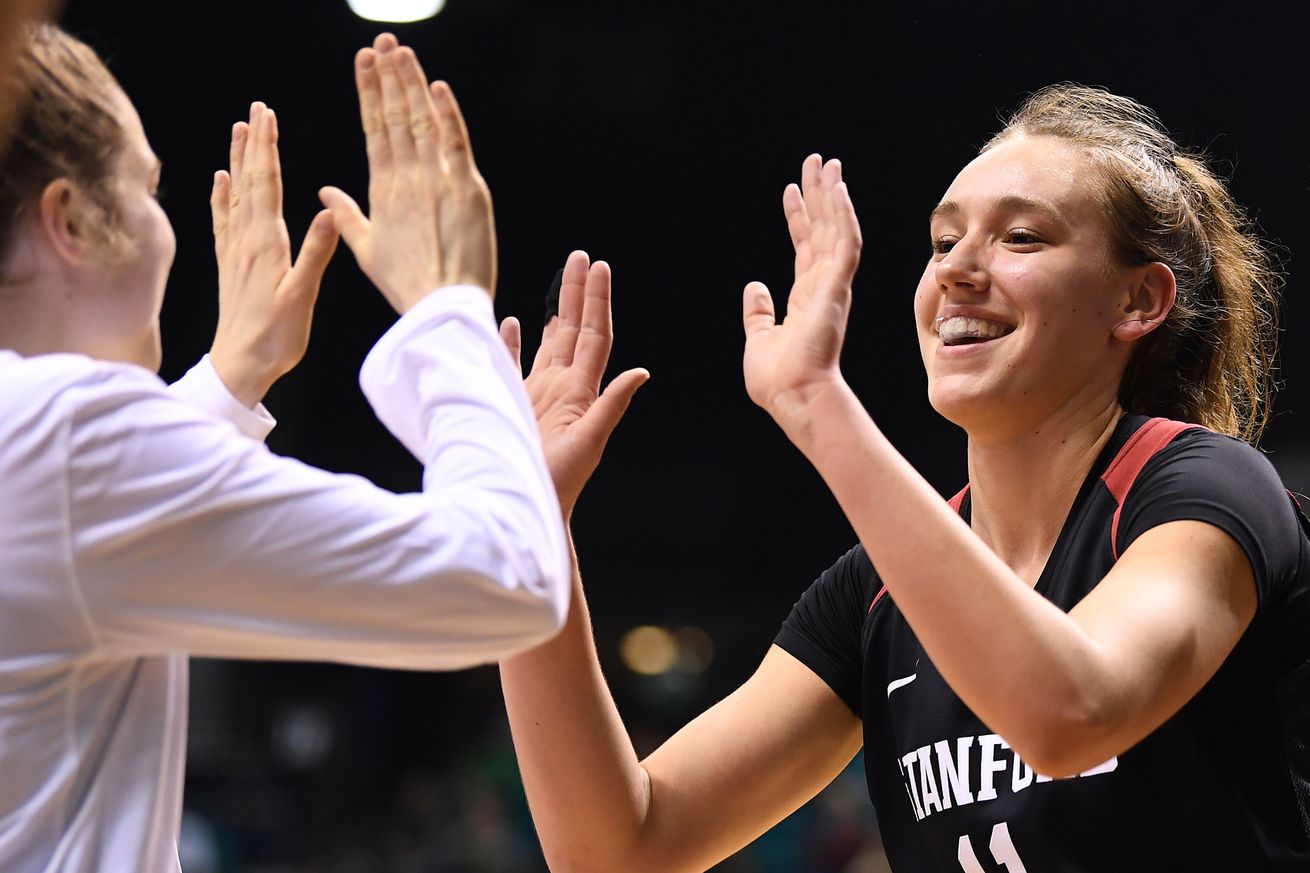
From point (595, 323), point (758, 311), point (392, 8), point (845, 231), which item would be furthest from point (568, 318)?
point (392, 8)

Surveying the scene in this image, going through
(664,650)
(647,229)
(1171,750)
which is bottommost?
(664,650)

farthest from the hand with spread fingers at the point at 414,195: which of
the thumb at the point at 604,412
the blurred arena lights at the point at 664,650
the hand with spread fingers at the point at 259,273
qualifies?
the blurred arena lights at the point at 664,650

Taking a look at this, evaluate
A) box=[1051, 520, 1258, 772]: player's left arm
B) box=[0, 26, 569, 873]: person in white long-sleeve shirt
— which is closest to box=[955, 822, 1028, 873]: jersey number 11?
box=[1051, 520, 1258, 772]: player's left arm

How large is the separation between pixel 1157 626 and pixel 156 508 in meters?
0.74

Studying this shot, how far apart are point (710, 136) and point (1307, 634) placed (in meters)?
3.57

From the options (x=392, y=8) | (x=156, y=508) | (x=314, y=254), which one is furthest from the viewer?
(x=392, y=8)

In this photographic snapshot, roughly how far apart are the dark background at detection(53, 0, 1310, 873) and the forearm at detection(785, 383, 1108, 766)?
291 centimetres

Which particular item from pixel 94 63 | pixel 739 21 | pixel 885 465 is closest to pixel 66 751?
pixel 94 63

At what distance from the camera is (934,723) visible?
56.2 inches

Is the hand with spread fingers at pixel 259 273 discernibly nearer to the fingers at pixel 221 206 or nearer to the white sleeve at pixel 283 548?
the fingers at pixel 221 206

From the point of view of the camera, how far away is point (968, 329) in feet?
4.83

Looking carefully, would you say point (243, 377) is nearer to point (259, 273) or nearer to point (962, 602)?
point (259, 273)

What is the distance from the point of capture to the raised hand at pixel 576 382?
1.33 m

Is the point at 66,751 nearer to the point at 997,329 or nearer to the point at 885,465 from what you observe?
the point at 885,465
